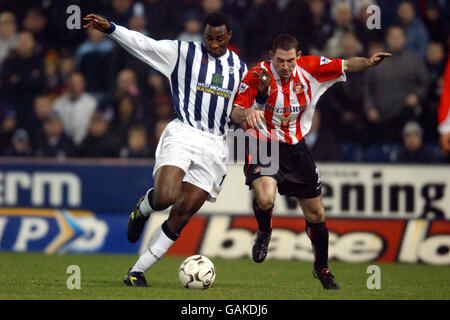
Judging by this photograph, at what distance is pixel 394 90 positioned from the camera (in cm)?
1133

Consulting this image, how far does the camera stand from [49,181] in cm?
1130

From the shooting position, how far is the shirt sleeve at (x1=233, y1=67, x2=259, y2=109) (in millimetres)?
7609

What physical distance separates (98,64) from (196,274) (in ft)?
19.2

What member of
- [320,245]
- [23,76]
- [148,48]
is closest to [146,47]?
[148,48]

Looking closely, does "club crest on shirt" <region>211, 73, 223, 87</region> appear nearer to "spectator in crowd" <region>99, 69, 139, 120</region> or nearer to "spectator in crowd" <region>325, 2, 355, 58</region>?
"spectator in crowd" <region>325, 2, 355, 58</region>

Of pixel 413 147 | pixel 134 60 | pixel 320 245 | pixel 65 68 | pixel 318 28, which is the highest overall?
pixel 318 28

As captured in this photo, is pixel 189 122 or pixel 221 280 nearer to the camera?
pixel 189 122

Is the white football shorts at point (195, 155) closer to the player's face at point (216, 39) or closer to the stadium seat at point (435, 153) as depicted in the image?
the player's face at point (216, 39)

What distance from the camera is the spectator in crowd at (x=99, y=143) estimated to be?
38.6ft

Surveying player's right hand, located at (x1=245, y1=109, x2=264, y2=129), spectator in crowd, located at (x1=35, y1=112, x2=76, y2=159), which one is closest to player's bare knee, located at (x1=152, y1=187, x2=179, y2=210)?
player's right hand, located at (x1=245, y1=109, x2=264, y2=129)

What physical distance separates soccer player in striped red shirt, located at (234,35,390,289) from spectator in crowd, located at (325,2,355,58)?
13.2 feet

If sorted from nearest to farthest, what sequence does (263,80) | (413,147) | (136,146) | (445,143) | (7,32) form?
(263,80), (445,143), (413,147), (136,146), (7,32)

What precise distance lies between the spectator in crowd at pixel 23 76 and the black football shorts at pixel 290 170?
5550 mm

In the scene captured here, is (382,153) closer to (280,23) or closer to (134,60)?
(280,23)
